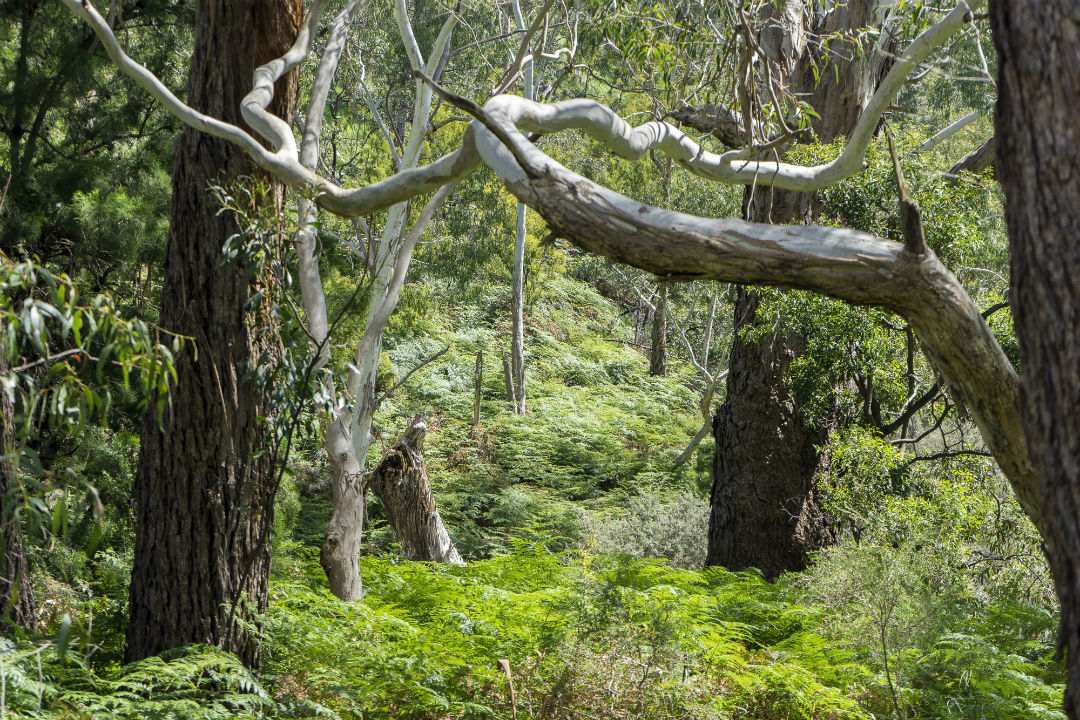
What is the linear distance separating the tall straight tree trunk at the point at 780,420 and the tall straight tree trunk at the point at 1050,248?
5853mm

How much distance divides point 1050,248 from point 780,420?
20.5 feet

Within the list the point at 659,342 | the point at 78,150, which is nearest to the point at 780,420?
the point at 78,150

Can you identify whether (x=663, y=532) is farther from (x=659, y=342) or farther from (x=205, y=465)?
(x=659, y=342)

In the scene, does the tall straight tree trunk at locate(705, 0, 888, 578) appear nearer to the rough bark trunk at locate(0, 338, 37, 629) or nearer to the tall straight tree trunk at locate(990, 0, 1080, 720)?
the rough bark trunk at locate(0, 338, 37, 629)

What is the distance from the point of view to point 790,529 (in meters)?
7.84

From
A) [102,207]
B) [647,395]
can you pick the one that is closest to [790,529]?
[102,207]

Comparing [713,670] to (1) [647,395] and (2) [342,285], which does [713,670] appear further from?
(1) [647,395]

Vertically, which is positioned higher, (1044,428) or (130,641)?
(1044,428)

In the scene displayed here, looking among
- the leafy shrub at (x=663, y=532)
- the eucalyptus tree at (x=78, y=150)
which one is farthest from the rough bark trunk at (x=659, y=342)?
the eucalyptus tree at (x=78, y=150)

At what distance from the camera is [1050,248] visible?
1.75 meters

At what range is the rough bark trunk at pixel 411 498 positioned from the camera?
27.7 feet

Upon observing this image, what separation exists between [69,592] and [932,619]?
4.32 m

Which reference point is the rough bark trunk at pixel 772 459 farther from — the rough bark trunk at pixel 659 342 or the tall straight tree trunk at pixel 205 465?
the rough bark trunk at pixel 659 342

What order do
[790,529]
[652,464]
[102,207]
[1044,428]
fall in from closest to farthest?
[1044,428]
[102,207]
[790,529]
[652,464]
